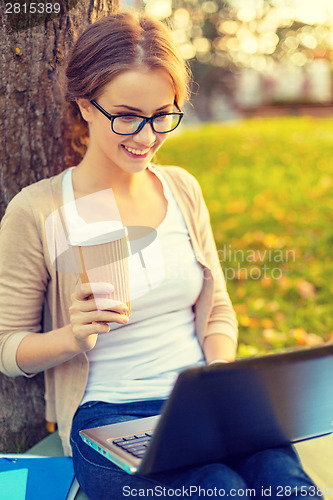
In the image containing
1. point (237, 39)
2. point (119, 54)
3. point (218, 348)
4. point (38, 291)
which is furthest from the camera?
point (237, 39)

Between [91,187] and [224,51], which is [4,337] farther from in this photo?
[224,51]

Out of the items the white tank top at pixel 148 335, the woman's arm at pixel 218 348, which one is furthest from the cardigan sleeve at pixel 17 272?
the woman's arm at pixel 218 348

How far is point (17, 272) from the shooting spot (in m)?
1.67

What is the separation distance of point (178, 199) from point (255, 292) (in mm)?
2164

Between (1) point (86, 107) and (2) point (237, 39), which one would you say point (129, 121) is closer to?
(1) point (86, 107)

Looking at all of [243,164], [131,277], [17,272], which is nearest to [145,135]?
[131,277]

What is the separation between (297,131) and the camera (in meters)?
7.35

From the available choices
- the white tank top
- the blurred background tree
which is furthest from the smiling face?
the blurred background tree

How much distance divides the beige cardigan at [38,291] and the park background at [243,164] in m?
0.28

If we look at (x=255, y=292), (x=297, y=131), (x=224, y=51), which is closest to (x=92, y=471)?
(x=255, y=292)

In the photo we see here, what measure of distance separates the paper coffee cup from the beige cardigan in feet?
1.05

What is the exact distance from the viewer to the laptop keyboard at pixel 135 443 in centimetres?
140

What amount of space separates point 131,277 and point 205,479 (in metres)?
0.65

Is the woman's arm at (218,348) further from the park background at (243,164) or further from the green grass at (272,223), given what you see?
the green grass at (272,223)
